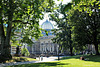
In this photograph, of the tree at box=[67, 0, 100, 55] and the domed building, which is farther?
the domed building

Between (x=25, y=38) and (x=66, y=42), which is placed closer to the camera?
(x=25, y=38)

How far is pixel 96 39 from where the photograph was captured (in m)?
34.8

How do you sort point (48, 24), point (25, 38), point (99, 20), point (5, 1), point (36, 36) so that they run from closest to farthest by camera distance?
point (5, 1) → point (36, 36) → point (25, 38) → point (99, 20) → point (48, 24)

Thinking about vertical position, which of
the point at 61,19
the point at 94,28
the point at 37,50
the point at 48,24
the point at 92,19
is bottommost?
the point at 37,50

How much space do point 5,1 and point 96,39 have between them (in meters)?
26.3

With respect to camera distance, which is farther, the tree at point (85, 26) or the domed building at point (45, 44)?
the domed building at point (45, 44)

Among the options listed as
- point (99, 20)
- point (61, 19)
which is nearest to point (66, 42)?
point (61, 19)

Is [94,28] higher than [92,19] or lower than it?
lower

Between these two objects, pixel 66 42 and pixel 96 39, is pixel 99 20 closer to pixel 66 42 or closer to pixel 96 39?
pixel 96 39

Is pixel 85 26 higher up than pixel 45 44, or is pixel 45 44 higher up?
pixel 85 26

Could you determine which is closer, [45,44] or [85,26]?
[85,26]

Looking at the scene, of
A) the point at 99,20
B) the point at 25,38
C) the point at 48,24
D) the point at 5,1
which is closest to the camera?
the point at 5,1

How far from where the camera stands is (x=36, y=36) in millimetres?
23469

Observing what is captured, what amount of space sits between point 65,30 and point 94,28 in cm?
1512
